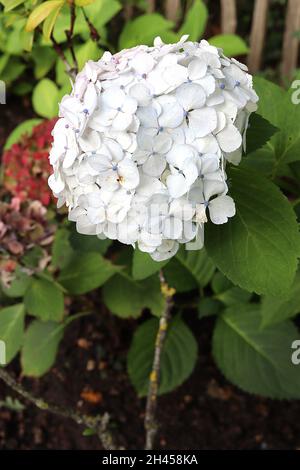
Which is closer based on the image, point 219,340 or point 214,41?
point 219,340

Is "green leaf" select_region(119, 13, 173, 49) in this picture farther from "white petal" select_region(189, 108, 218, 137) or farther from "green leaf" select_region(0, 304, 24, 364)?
"white petal" select_region(189, 108, 218, 137)

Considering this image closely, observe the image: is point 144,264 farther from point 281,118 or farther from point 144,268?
point 281,118

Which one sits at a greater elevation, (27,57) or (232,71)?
(232,71)

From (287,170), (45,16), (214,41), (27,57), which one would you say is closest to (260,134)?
(287,170)

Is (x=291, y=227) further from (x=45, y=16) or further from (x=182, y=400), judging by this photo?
(x=182, y=400)

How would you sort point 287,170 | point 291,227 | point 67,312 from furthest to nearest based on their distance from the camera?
point 67,312 → point 287,170 → point 291,227

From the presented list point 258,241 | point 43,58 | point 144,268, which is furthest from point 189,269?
point 43,58
